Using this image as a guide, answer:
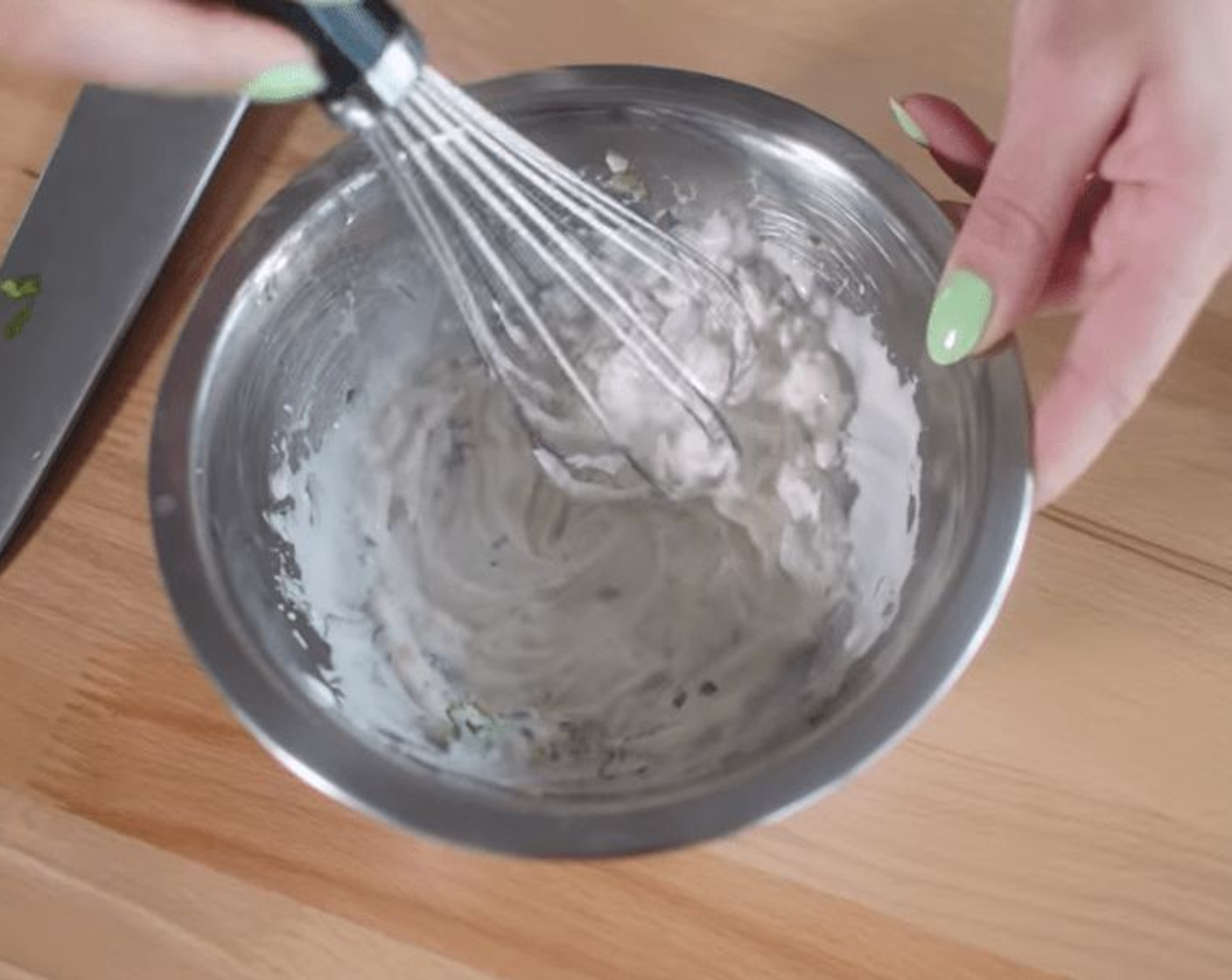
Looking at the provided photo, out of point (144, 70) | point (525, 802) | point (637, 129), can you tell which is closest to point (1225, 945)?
point (525, 802)

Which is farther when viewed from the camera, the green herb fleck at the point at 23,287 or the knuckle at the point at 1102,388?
the green herb fleck at the point at 23,287

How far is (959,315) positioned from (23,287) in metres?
0.44

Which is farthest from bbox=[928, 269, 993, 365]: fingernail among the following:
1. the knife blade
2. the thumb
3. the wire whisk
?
the knife blade

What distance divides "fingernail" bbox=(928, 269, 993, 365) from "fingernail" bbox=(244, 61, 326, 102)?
0.24 m

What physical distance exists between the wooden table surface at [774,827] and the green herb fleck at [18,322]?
2.7 inches

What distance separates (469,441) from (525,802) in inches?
8.1

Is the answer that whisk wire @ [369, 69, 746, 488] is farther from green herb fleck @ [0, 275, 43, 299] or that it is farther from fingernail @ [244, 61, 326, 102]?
green herb fleck @ [0, 275, 43, 299]

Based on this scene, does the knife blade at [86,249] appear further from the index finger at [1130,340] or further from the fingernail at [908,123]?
the index finger at [1130,340]

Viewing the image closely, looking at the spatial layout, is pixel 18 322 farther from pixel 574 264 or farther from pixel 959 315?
pixel 959 315

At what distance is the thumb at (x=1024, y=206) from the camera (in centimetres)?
55

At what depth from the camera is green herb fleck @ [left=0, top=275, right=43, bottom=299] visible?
0.71 metres

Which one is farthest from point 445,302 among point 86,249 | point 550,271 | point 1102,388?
point 1102,388

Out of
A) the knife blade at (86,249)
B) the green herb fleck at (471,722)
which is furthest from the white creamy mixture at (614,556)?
the knife blade at (86,249)

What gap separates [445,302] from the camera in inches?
27.0
